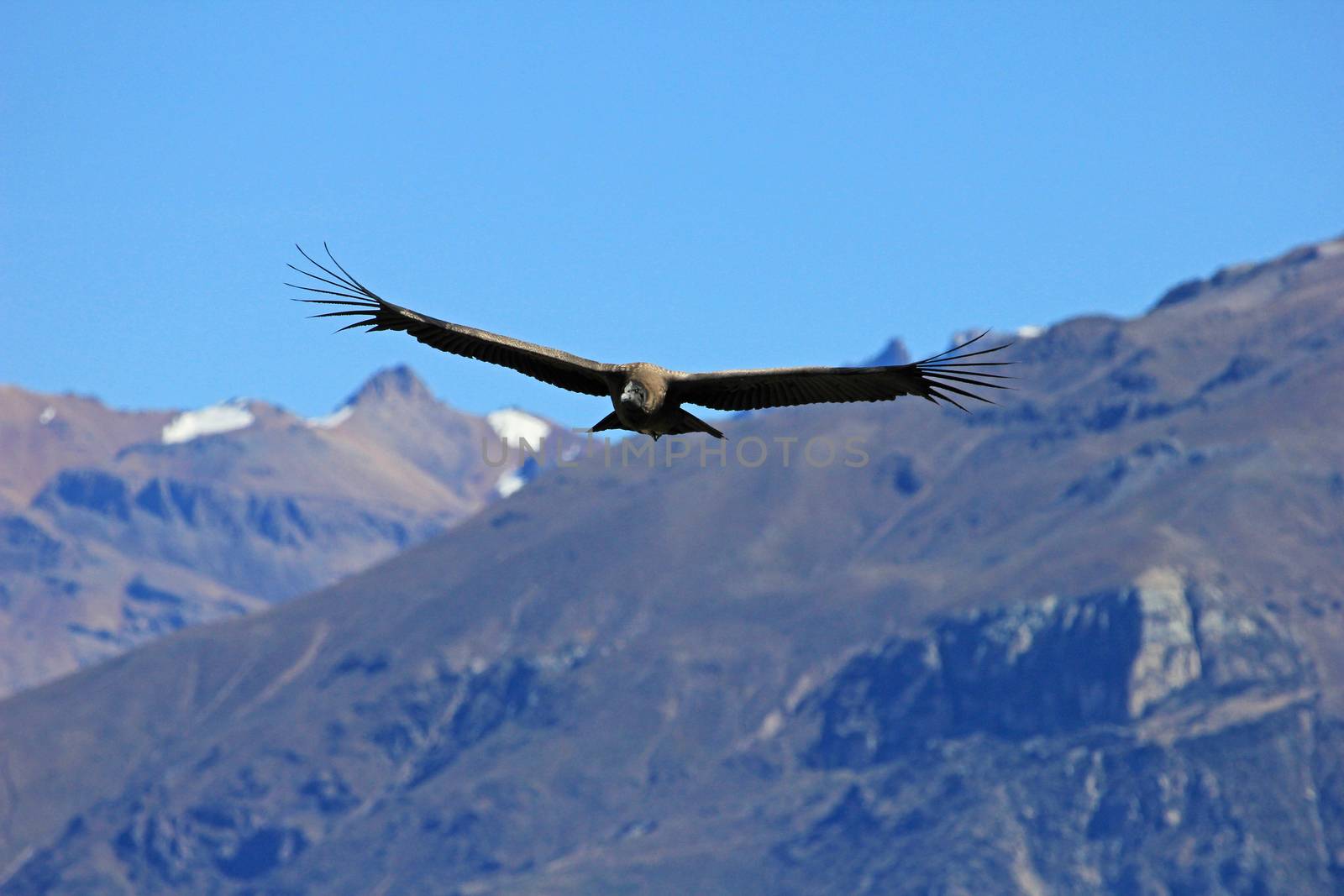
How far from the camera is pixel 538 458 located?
3573 inches

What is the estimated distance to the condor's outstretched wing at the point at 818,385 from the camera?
33.8 m

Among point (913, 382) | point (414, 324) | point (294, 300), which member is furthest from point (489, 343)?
point (913, 382)

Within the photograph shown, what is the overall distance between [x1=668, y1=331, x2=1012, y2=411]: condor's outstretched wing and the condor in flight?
14mm

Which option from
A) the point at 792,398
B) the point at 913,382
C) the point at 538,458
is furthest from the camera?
the point at 538,458

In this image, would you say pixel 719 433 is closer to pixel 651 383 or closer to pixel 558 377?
pixel 651 383

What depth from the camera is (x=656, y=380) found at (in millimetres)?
36594

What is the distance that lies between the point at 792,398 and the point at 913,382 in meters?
3.07

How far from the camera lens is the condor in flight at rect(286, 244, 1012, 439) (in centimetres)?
3522

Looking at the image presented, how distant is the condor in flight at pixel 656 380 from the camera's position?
1387 inches

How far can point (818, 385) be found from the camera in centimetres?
3625

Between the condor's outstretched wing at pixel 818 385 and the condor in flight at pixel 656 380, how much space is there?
14 mm

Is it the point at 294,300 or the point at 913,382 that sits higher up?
the point at 294,300

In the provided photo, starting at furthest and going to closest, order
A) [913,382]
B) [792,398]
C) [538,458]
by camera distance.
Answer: [538,458] < [792,398] < [913,382]

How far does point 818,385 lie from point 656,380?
2678 millimetres
